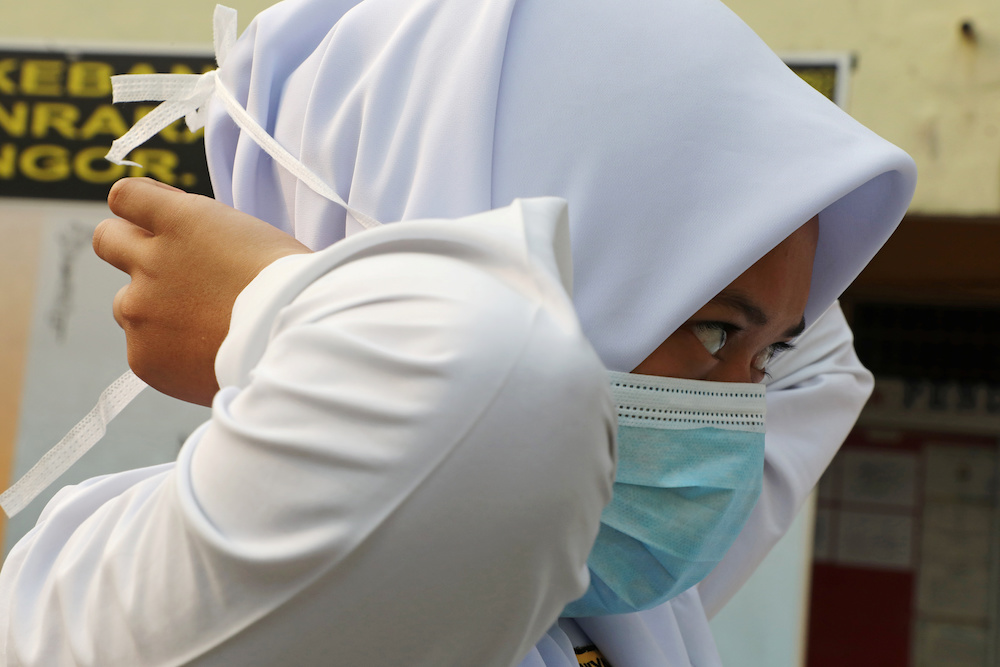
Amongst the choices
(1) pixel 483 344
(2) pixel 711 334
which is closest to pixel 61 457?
(1) pixel 483 344

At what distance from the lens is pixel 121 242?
67 cm

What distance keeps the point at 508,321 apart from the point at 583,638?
0.69m

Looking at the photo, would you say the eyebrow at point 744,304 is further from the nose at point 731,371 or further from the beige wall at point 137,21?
the beige wall at point 137,21

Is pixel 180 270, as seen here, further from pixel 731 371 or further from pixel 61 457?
pixel 731 371

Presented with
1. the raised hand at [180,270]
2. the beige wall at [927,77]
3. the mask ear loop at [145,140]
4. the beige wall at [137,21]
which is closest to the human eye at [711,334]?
the mask ear loop at [145,140]

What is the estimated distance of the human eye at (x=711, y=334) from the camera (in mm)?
871

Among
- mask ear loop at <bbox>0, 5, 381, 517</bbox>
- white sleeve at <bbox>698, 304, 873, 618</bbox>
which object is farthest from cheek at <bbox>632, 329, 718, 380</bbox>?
white sleeve at <bbox>698, 304, 873, 618</bbox>

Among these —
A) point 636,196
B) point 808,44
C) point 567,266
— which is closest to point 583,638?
point 636,196

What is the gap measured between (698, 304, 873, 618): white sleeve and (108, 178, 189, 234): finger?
0.85 meters

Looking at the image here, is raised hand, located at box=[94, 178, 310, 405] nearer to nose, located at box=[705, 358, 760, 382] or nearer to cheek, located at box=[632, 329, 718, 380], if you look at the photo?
→ cheek, located at box=[632, 329, 718, 380]

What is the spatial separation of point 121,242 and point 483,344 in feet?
1.30

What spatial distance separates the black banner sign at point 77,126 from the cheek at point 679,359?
96.8 inches

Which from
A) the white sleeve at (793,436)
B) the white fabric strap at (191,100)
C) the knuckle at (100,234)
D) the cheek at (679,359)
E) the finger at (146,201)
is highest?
the white fabric strap at (191,100)

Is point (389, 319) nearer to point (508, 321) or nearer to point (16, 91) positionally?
point (508, 321)
